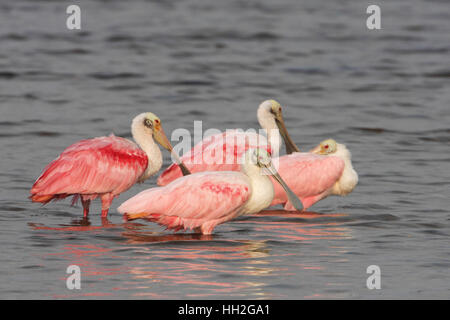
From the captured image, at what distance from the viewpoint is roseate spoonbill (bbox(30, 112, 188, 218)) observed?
1169cm

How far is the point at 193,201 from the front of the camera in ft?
35.6

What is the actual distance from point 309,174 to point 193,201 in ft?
8.48

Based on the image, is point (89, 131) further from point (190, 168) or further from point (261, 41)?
point (261, 41)

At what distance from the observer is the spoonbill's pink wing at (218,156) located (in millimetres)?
12867

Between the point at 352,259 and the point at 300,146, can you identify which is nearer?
the point at 352,259

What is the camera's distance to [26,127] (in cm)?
1720

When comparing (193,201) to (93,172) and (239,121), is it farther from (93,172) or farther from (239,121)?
(239,121)

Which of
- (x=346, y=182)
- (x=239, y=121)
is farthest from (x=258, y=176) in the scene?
(x=239, y=121)

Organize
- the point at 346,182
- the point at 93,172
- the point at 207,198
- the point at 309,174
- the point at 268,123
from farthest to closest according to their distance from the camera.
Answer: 1. the point at 268,123
2. the point at 346,182
3. the point at 309,174
4. the point at 93,172
5. the point at 207,198

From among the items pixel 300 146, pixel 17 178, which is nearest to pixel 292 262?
pixel 17 178

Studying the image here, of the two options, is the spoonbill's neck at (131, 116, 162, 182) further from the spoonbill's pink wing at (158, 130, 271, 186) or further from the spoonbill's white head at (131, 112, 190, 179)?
the spoonbill's pink wing at (158, 130, 271, 186)

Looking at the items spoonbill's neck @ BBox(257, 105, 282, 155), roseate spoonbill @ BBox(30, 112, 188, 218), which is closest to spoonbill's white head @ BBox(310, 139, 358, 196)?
spoonbill's neck @ BBox(257, 105, 282, 155)

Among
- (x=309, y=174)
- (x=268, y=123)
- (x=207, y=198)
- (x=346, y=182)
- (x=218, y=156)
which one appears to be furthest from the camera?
(x=268, y=123)
